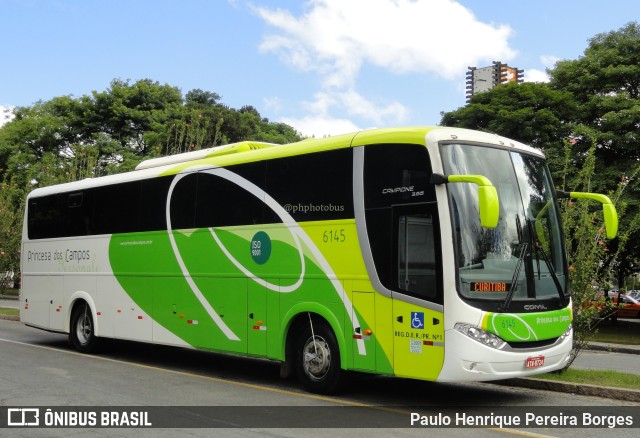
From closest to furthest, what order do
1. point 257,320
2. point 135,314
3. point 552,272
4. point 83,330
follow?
point 552,272 → point 257,320 → point 135,314 → point 83,330

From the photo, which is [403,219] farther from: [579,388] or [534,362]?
[579,388]

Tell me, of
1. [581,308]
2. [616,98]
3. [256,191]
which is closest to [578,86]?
[616,98]

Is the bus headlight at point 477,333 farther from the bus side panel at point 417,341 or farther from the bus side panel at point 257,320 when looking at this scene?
the bus side panel at point 257,320

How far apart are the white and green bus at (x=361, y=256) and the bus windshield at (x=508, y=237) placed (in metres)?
0.02

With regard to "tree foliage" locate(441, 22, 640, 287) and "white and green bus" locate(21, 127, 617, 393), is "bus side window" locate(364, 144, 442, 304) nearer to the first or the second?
"white and green bus" locate(21, 127, 617, 393)

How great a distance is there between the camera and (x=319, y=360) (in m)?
10.0

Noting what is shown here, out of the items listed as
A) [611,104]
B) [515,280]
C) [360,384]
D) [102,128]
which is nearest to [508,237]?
[515,280]

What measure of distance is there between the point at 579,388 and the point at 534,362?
184cm

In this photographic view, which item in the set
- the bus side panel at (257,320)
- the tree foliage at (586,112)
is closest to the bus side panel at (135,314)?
the bus side panel at (257,320)

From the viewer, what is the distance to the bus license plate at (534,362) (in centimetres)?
863

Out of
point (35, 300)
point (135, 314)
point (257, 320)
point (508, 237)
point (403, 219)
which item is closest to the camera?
point (508, 237)

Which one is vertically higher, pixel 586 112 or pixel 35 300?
pixel 586 112

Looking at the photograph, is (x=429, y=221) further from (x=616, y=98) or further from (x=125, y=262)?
(x=616, y=98)

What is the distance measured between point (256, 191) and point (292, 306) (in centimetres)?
208
